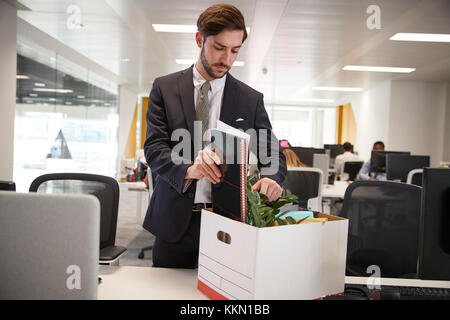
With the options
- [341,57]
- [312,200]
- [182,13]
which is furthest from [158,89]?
[341,57]

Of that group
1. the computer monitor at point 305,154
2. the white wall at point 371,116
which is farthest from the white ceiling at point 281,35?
the computer monitor at point 305,154

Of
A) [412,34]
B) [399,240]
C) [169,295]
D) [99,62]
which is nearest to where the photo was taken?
[169,295]

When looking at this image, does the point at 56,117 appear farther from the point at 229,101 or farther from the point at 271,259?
the point at 271,259

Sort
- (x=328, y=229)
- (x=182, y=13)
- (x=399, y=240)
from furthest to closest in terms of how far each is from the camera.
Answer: (x=182, y=13) < (x=399, y=240) < (x=328, y=229)

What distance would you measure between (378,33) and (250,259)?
19.6ft

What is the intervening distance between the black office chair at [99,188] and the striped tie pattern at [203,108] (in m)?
0.71

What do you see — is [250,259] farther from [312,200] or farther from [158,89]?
[312,200]

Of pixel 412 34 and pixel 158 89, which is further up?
pixel 412 34

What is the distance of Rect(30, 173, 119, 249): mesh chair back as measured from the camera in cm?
180

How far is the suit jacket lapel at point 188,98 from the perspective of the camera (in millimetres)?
1387

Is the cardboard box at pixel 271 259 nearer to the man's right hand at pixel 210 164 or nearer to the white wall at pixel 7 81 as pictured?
the man's right hand at pixel 210 164

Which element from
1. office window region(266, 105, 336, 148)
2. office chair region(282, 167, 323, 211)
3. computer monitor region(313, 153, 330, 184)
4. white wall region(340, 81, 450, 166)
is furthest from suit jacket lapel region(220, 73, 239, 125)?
office window region(266, 105, 336, 148)

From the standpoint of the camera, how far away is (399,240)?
6.77 feet
